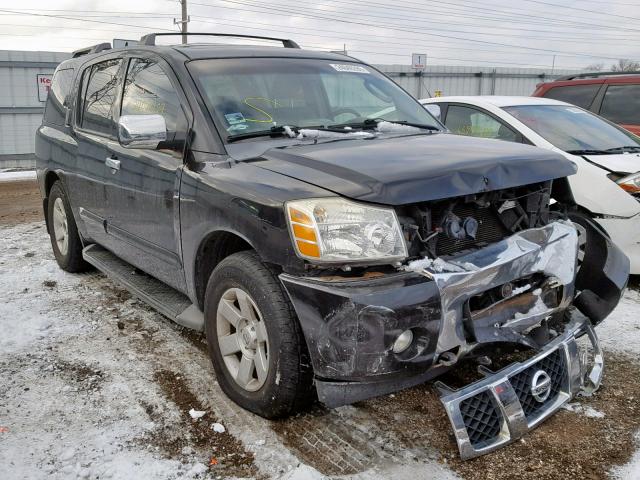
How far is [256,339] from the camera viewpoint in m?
2.84

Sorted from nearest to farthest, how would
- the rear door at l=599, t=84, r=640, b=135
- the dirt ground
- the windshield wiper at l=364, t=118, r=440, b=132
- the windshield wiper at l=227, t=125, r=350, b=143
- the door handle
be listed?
the windshield wiper at l=227, t=125, r=350, b=143 → the windshield wiper at l=364, t=118, r=440, b=132 → the door handle → the rear door at l=599, t=84, r=640, b=135 → the dirt ground

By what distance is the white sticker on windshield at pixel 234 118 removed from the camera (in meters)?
3.34

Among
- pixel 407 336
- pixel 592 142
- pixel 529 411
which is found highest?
pixel 592 142

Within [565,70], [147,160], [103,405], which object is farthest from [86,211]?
[565,70]

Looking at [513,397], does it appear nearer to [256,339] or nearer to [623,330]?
[256,339]

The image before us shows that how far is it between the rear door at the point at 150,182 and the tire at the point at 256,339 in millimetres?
565

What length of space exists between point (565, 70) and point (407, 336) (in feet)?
82.4

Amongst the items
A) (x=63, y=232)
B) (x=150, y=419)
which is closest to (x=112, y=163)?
(x=63, y=232)

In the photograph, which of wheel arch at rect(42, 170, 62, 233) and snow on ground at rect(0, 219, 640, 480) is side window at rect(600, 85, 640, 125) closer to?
snow on ground at rect(0, 219, 640, 480)

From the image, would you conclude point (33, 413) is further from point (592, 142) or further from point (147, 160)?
point (592, 142)

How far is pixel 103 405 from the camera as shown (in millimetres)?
3146

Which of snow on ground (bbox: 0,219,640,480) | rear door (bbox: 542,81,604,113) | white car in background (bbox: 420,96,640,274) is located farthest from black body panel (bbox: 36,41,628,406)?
rear door (bbox: 542,81,604,113)

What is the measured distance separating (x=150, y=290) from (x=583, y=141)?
3.99 metres

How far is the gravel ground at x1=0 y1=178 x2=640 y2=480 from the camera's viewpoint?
102 inches
